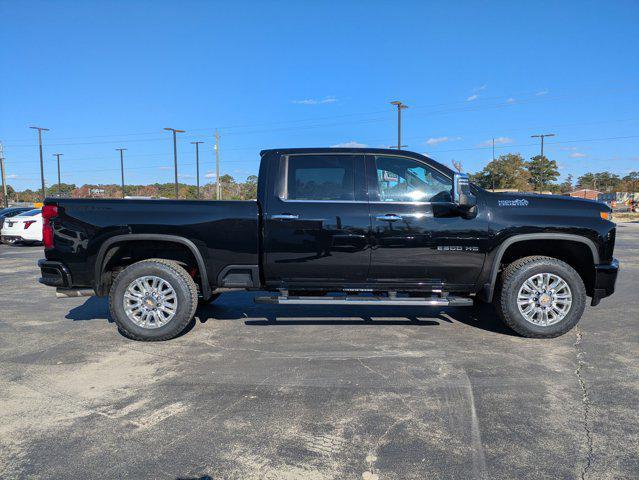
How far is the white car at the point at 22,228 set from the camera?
52.5ft

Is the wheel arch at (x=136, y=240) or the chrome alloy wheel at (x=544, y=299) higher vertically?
the wheel arch at (x=136, y=240)

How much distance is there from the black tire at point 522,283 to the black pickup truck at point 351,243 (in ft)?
0.04

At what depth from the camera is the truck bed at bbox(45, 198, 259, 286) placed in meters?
4.90

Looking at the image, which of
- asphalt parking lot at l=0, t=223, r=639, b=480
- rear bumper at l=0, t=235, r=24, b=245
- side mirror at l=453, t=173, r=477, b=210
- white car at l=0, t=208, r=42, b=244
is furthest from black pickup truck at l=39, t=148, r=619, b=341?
rear bumper at l=0, t=235, r=24, b=245

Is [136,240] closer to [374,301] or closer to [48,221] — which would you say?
[48,221]

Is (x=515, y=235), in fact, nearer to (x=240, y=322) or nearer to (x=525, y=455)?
(x=525, y=455)

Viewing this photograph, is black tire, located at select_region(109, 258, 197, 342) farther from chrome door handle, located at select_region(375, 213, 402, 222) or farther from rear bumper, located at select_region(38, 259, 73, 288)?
chrome door handle, located at select_region(375, 213, 402, 222)

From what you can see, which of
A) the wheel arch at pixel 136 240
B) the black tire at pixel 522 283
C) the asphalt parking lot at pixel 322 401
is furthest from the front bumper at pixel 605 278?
the wheel arch at pixel 136 240

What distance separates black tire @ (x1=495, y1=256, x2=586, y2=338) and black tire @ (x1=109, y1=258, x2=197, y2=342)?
3.52 metres

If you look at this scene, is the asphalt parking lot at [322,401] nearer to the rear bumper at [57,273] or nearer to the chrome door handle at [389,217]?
the rear bumper at [57,273]

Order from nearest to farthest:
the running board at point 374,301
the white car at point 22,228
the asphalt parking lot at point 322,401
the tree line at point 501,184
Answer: the asphalt parking lot at point 322,401 → the running board at point 374,301 → the white car at point 22,228 → the tree line at point 501,184

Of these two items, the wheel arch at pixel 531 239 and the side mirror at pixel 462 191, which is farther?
the wheel arch at pixel 531 239

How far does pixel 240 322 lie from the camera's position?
19.1 ft

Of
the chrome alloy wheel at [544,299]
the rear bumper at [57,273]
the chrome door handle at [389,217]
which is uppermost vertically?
the chrome door handle at [389,217]
